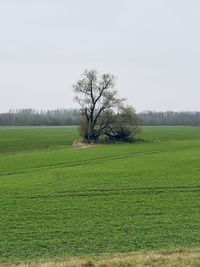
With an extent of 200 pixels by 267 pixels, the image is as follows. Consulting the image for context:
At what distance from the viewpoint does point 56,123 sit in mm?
196375

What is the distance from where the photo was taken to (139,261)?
9.68 m

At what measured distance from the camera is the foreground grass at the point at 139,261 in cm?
941

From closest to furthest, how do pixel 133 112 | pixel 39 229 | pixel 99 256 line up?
pixel 99 256
pixel 39 229
pixel 133 112

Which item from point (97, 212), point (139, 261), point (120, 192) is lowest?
point (120, 192)

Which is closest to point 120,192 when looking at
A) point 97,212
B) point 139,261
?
point 97,212

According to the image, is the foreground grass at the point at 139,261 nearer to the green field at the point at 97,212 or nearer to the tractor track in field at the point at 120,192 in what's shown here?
the green field at the point at 97,212

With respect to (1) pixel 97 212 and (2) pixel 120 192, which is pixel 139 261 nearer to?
(1) pixel 97 212

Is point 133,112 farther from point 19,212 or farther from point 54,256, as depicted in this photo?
point 54,256

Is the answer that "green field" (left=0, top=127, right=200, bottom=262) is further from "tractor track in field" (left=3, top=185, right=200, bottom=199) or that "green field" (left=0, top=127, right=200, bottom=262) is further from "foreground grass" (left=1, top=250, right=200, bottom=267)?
"foreground grass" (left=1, top=250, right=200, bottom=267)

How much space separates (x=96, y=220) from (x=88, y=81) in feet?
216

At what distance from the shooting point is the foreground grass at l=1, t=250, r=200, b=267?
9.41m

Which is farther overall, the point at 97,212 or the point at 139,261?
the point at 97,212

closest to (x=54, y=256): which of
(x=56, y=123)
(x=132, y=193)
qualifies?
(x=132, y=193)

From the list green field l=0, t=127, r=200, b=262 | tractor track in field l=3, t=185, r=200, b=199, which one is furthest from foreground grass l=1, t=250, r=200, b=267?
tractor track in field l=3, t=185, r=200, b=199
